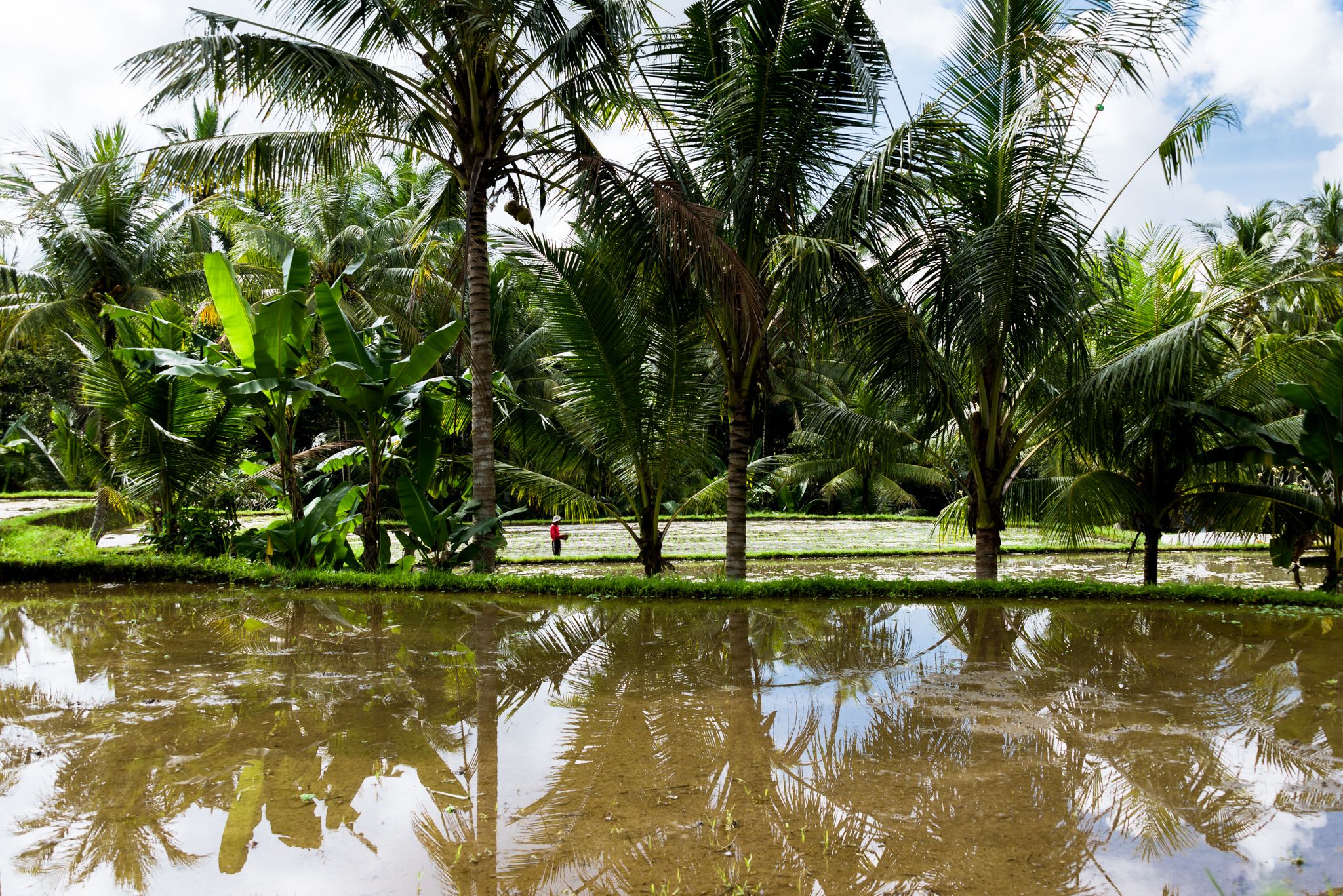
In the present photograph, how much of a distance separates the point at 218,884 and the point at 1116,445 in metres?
8.98

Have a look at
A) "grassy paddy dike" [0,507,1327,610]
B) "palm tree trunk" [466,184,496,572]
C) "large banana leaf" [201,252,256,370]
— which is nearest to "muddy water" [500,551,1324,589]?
"palm tree trunk" [466,184,496,572]

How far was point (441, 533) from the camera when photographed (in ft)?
29.4

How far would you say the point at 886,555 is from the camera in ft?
53.5

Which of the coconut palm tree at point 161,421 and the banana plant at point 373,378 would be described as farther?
the coconut palm tree at point 161,421

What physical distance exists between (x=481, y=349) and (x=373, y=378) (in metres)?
1.03

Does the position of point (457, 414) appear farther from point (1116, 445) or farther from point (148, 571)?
point (1116, 445)

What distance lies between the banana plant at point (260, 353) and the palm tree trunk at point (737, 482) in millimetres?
3798

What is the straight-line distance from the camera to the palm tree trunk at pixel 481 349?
869 centimetres

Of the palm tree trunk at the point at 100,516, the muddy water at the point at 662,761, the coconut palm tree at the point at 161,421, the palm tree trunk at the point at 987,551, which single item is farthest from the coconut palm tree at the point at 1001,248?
the palm tree trunk at the point at 100,516

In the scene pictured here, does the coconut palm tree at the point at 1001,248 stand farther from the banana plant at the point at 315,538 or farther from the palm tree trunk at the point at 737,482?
the banana plant at the point at 315,538

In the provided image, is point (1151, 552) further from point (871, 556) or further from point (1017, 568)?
point (871, 556)

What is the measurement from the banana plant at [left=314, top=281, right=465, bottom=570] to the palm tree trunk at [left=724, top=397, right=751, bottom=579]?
2.80 meters

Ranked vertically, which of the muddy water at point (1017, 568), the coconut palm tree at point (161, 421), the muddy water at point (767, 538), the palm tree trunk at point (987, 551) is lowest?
the muddy water at point (1017, 568)

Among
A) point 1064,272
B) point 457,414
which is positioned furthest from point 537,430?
point 1064,272
